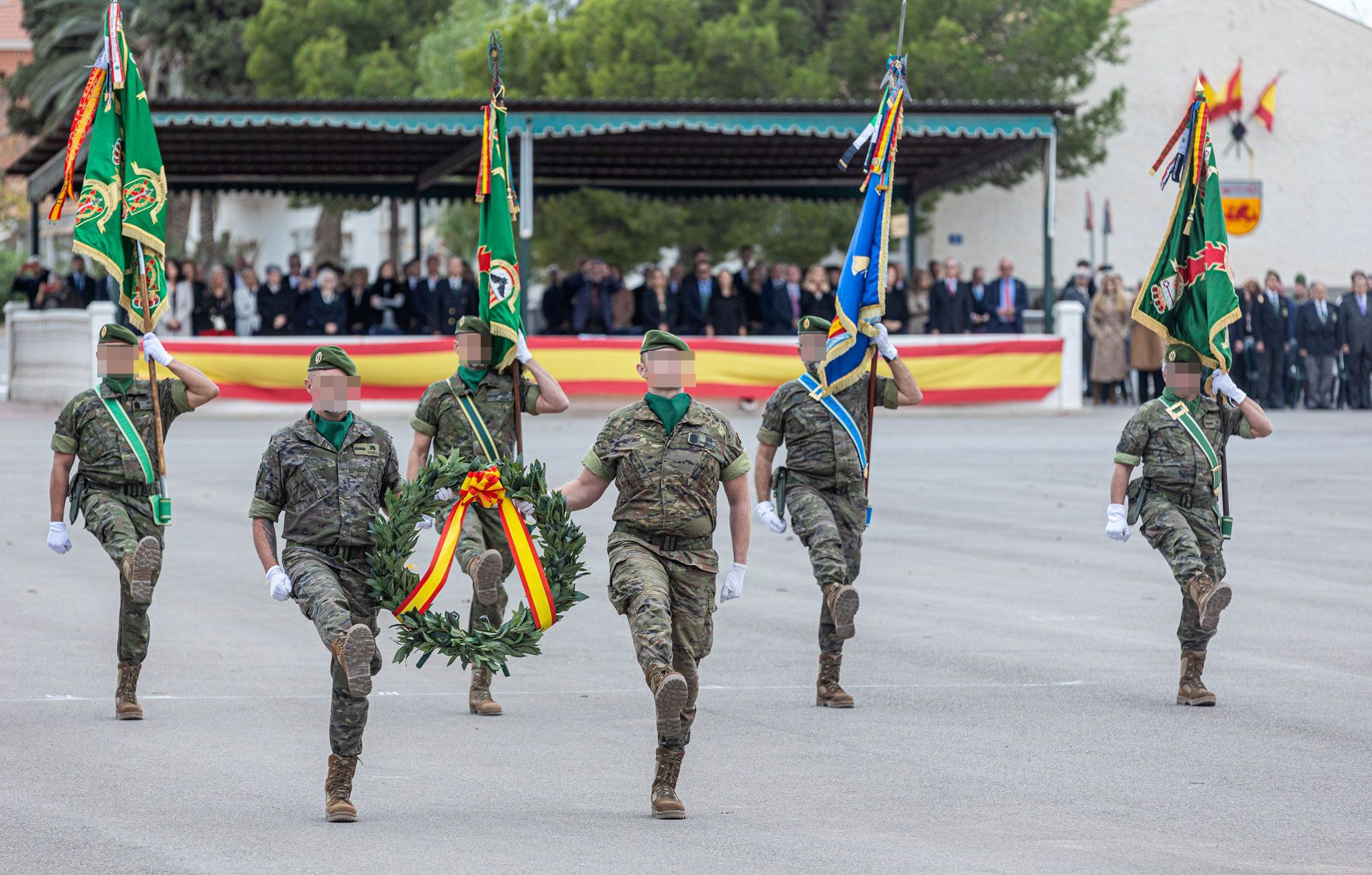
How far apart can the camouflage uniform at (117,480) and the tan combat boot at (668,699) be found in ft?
10.3

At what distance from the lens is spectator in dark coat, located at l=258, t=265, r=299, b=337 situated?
1094 inches

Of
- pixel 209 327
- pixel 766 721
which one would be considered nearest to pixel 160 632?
pixel 766 721

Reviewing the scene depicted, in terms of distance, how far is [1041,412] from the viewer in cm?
2803

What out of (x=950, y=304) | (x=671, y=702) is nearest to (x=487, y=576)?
(x=671, y=702)

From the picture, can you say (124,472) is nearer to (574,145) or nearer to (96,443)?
(96,443)

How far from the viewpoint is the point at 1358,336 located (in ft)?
98.4

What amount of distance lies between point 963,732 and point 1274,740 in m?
1.41

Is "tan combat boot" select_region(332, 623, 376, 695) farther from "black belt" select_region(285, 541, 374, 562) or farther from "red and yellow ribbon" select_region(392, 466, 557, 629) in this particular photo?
"black belt" select_region(285, 541, 374, 562)

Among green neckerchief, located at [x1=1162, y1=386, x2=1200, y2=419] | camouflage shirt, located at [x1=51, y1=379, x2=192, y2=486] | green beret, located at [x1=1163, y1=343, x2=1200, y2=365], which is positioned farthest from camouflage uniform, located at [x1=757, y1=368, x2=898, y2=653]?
camouflage shirt, located at [x1=51, y1=379, x2=192, y2=486]

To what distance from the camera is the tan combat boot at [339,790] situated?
23.8 ft

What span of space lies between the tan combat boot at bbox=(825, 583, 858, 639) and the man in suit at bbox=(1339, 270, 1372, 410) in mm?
22500

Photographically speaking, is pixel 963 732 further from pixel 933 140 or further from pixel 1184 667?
pixel 933 140

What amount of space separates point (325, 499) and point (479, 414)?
8.18 ft

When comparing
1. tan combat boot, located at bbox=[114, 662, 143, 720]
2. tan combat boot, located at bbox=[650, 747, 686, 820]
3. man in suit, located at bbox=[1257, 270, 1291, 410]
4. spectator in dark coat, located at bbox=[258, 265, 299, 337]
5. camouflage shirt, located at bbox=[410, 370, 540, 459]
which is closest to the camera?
tan combat boot, located at bbox=[650, 747, 686, 820]
